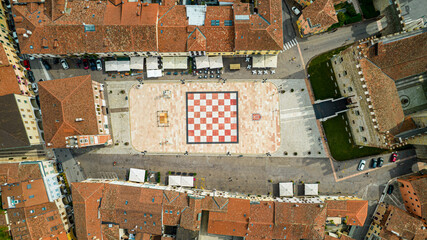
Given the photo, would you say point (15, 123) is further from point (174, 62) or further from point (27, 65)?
point (174, 62)

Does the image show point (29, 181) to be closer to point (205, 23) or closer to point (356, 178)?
point (205, 23)

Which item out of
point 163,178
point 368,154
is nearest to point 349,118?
point 368,154

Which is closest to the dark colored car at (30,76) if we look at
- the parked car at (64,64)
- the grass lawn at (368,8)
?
the parked car at (64,64)

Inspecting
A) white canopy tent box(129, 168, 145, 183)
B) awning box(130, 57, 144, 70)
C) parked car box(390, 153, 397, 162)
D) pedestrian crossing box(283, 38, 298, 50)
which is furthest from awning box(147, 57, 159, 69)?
parked car box(390, 153, 397, 162)

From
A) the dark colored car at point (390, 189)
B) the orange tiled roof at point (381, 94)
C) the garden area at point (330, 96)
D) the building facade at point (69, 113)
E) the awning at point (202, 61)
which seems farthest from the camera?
the dark colored car at point (390, 189)

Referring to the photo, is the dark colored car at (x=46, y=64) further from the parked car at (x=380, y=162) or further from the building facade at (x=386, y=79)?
the parked car at (x=380, y=162)

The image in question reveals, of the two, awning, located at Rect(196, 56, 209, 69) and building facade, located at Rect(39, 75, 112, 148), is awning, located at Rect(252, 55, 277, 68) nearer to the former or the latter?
awning, located at Rect(196, 56, 209, 69)
